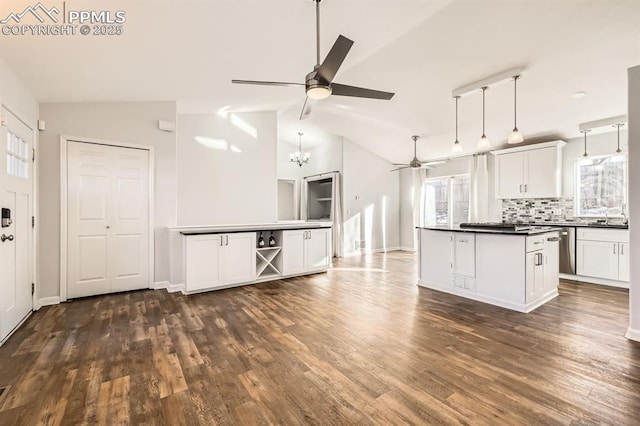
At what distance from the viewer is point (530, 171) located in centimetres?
576

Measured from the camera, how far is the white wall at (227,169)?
200 inches

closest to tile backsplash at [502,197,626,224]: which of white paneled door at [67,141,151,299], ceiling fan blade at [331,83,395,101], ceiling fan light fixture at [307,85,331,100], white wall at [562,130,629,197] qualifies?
white wall at [562,130,629,197]

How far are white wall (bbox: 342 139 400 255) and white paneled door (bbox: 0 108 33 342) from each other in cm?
607

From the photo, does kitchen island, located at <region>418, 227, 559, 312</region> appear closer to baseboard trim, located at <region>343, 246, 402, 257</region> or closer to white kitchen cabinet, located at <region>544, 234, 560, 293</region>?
white kitchen cabinet, located at <region>544, 234, 560, 293</region>

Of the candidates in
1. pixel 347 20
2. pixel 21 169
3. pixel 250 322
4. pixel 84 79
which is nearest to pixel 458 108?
pixel 347 20

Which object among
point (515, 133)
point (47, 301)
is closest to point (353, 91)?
point (515, 133)

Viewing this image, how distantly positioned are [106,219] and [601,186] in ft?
26.9

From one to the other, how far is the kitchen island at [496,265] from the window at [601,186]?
2.28 meters

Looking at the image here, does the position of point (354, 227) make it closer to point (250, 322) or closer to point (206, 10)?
point (250, 322)

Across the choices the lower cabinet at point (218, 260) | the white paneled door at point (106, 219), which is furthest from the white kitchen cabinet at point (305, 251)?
the white paneled door at point (106, 219)

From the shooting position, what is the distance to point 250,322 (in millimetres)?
3100

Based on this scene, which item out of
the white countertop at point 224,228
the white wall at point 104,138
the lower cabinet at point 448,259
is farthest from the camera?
the white countertop at point 224,228

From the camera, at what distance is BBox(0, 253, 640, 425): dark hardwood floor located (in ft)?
5.52

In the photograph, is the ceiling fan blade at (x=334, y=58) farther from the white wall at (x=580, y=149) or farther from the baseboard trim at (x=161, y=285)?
the white wall at (x=580, y=149)
